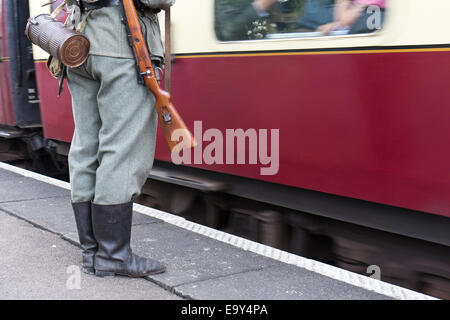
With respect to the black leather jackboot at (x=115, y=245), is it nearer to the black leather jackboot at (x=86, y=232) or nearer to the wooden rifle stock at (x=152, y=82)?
the black leather jackboot at (x=86, y=232)

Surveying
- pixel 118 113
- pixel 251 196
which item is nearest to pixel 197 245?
pixel 251 196

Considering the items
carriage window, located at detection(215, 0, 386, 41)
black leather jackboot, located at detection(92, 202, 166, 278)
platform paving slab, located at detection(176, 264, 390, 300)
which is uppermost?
carriage window, located at detection(215, 0, 386, 41)

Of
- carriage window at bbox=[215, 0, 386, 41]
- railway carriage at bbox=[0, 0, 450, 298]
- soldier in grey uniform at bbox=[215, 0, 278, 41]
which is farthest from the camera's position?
soldier in grey uniform at bbox=[215, 0, 278, 41]

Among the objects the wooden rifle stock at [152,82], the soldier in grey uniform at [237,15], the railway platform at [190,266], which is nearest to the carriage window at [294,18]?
the soldier in grey uniform at [237,15]

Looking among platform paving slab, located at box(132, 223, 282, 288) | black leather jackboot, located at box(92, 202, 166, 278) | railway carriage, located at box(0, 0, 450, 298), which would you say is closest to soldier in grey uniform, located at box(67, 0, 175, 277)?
black leather jackboot, located at box(92, 202, 166, 278)

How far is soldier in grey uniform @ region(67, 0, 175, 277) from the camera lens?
270 centimetres

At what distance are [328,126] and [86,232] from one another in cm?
144

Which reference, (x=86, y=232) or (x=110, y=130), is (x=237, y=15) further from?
(x=86, y=232)

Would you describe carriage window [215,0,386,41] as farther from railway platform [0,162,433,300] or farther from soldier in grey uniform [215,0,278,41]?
railway platform [0,162,433,300]

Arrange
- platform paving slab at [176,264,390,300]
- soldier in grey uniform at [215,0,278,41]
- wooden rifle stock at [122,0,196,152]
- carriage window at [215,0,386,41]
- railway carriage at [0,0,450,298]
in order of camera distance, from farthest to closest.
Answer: soldier in grey uniform at [215,0,278,41] → carriage window at [215,0,386,41] → railway carriage at [0,0,450,298] → wooden rifle stock at [122,0,196,152] → platform paving slab at [176,264,390,300]

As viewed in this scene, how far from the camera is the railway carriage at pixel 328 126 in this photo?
2.86 metres

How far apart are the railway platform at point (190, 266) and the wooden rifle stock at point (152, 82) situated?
2.20 feet

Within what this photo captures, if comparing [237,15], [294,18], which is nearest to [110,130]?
[294,18]
